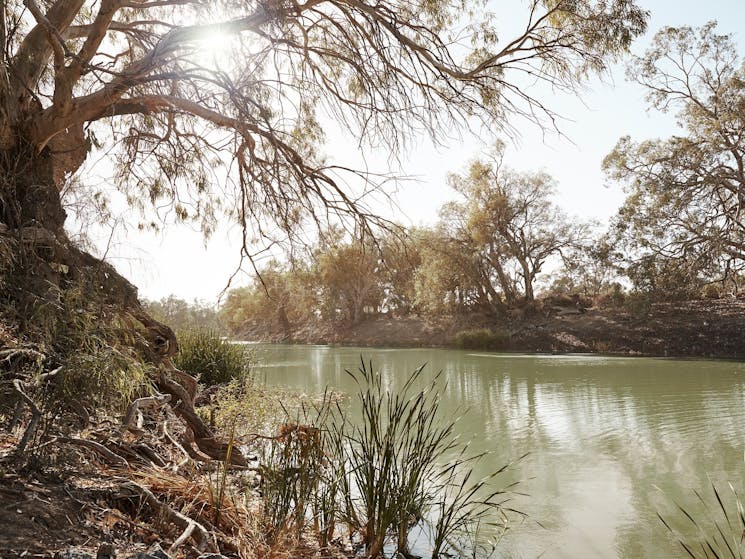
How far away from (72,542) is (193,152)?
464 centimetres

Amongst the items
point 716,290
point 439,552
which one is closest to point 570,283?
point 716,290

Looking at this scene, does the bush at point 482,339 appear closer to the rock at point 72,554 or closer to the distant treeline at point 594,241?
the distant treeline at point 594,241

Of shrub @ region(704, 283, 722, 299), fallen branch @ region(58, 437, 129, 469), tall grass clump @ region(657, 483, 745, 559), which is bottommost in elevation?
tall grass clump @ region(657, 483, 745, 559)

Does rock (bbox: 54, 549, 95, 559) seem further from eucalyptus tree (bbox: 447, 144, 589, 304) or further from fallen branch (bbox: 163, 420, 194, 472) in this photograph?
eucalyptus tree (bbox: 447, 144, 589, 304)

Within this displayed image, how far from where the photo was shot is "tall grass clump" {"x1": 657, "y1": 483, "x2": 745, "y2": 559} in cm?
292

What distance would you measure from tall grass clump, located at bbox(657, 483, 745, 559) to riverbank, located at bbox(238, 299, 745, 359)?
15.2 metres

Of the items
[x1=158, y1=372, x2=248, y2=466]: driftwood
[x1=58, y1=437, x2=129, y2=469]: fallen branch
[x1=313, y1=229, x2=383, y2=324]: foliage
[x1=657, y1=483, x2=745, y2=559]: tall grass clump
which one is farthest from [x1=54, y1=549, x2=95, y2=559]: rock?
[x1=313, y1=229, x2=383, y2=324]: foliage

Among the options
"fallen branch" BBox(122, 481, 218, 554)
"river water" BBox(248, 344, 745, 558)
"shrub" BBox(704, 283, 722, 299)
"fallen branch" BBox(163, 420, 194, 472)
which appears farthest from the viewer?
"shrub" BBox(704, 283, 722, 299)

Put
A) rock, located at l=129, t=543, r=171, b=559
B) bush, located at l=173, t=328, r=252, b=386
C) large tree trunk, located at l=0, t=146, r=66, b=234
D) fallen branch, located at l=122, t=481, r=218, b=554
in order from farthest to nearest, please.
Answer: bush, located at l=173, t=328, r=252, b=386, large tree trunk, located at l=0, t=146, r=66, b=234, fallen branch, located at l=122, t=481, r=218, b=554, rock, located at l=129, t=543, r=171, b=559

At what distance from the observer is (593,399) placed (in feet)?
28.3

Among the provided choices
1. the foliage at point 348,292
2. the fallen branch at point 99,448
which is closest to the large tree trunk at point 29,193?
the fallen branch at point 99,448

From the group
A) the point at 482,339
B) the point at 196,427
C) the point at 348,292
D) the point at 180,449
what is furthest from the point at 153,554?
the point at 348,292

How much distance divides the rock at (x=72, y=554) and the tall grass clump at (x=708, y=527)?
259 centimetres

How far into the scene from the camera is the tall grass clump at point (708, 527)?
2924mm
